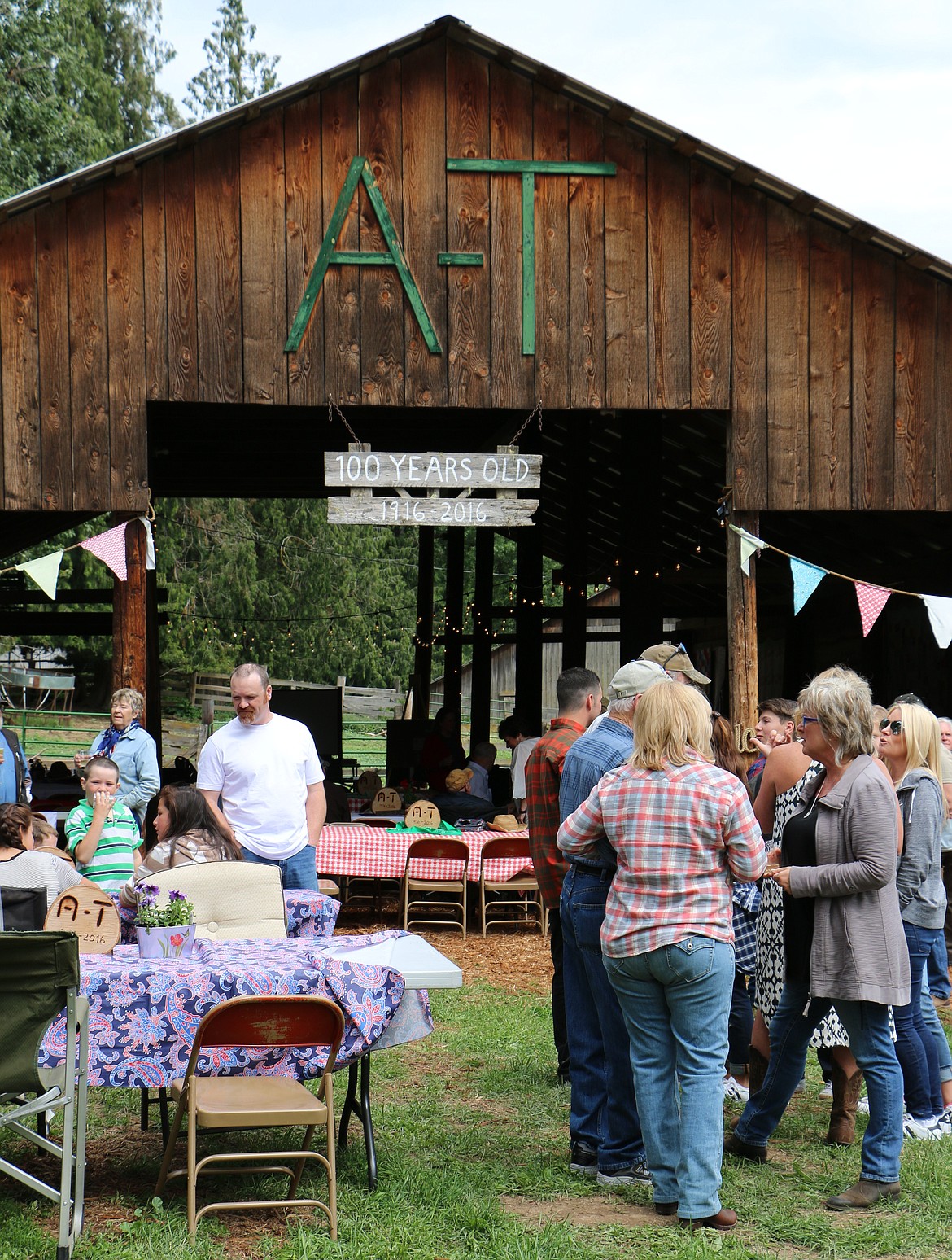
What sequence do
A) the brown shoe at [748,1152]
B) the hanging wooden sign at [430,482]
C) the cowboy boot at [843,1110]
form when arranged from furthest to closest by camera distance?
the hanging wooden sign at [430,482]
the cowboy boot at [843,1110]
the brown shoe at [748,1152]

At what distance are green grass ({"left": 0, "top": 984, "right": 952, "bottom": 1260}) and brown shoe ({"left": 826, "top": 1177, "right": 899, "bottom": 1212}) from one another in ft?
0.13

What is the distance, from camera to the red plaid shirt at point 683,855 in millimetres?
4195

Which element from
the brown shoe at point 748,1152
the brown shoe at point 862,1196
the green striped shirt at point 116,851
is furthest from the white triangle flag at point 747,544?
the brown shoe at point 862,1196

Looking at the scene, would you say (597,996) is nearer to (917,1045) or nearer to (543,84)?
(917,1045)

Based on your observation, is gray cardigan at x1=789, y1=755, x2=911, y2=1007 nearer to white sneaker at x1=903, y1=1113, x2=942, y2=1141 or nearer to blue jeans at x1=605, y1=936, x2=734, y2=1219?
blue jeans at x1=605, y1=936, x2=734, y2=1219

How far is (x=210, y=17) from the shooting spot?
38.3 m

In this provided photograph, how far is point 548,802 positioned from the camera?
18.3 ft

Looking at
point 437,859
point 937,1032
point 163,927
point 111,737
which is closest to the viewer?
point 163,927

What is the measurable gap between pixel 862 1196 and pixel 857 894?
983 mm

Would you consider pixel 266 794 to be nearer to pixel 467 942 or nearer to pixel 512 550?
pixel 467 942

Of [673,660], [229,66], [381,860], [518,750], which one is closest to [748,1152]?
[673,660]

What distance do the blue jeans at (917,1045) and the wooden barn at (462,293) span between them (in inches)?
160

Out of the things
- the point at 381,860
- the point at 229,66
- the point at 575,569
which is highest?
the point at 229,66

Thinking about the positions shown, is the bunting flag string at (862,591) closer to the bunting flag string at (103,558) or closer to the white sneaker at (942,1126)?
the bunting flag string at (103,558)
